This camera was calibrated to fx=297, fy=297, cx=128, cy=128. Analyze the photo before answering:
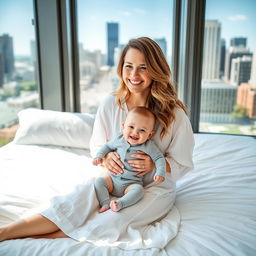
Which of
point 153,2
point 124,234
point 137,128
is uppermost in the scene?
point 153,2

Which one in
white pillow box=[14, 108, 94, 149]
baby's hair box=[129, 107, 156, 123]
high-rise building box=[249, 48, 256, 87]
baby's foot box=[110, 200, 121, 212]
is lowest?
baby's foot box=[110, 200, 121, 212]

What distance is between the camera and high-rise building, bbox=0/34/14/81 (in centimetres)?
251

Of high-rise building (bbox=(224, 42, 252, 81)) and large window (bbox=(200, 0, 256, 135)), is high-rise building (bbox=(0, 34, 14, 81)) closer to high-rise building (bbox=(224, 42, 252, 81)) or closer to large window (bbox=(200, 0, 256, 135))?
large window (bbox=(200, 0, 256, 135))

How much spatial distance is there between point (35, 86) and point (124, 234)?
194cm

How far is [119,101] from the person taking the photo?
1593 mm

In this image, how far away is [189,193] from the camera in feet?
5.34

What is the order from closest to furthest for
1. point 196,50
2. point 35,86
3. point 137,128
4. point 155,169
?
point 137,128
point 155,169
point 196,50
point 35,86

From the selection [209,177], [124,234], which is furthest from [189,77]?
[124,234]

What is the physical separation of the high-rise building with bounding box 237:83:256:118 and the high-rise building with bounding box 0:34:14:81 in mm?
1991

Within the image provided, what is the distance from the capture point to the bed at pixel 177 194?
113 cm

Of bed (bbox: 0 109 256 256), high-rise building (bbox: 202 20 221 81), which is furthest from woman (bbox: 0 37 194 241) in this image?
high-rise building (bbox: 202 20 221 81)

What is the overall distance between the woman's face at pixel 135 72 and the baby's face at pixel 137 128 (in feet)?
0.63

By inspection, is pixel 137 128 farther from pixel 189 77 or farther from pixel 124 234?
pixel 189 77

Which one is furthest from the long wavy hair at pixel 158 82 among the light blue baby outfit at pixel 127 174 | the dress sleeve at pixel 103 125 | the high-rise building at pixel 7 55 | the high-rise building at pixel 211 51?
the high-rise building at pixel 7 55
